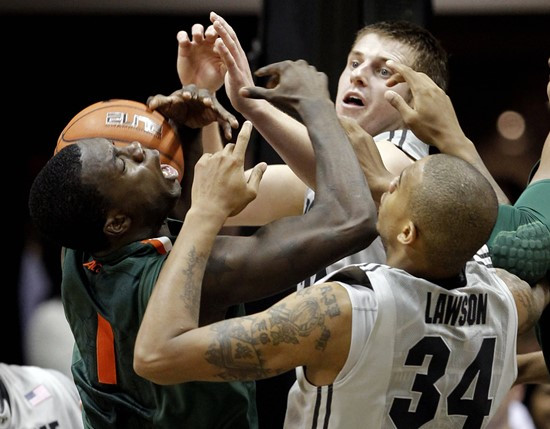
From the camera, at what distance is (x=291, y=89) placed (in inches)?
144

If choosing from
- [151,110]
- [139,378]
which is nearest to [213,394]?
[139,378]

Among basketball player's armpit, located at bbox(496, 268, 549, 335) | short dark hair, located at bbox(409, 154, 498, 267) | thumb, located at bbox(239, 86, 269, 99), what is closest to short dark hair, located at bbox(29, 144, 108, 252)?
thumb, located at bbox(239, 86, 269, 99)

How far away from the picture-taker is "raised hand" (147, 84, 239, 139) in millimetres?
3850

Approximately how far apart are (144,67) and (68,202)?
597cm

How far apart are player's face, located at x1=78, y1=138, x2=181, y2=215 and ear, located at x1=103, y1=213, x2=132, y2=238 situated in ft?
0.10

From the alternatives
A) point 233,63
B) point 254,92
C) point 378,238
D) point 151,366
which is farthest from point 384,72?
point 151,366

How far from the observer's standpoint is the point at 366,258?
4234mm

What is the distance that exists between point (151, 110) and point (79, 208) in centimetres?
54

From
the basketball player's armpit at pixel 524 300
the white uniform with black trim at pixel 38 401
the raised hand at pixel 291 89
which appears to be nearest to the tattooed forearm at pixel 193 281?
the raised hand at pixel 291 89

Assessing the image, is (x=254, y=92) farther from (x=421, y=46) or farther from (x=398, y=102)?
(x=421, y=46)

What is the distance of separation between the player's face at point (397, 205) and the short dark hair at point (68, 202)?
82 cm

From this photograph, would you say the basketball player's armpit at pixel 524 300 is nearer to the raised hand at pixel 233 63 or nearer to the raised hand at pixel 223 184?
the raised hand at pixel 223 184

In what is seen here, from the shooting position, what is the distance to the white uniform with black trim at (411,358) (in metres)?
3.28

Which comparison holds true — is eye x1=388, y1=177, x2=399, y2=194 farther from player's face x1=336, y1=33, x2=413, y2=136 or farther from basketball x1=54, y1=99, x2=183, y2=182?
player's face x1=336, y1=33, x2=413, y2=136
